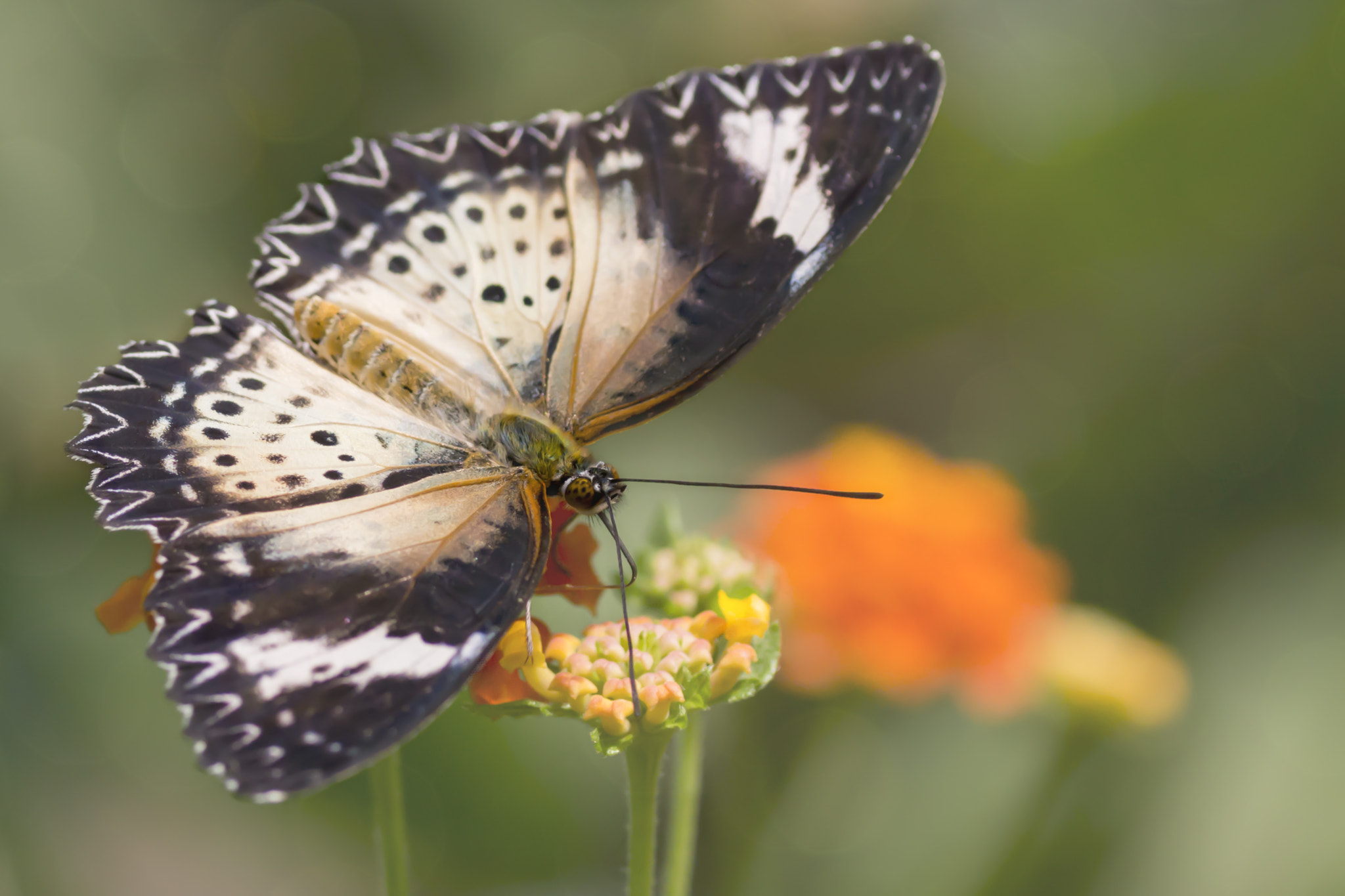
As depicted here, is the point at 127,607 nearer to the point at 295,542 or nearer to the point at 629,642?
the point at 295,542

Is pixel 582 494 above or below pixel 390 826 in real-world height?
above

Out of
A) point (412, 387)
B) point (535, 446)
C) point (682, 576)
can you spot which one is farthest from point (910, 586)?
point (412, 387)

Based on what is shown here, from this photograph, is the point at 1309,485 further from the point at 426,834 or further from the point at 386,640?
the point at 386,640

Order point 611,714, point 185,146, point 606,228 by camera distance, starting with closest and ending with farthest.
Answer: point 611,714 < point 606,228 < point 185,146

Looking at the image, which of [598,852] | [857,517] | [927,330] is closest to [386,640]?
[857,517]

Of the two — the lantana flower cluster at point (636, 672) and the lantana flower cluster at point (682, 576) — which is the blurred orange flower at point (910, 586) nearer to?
the lantana flower cluster at point (682, 576)

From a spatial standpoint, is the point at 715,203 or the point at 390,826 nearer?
the point at 390,826

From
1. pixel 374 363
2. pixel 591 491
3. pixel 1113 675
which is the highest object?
pixel 374 363
